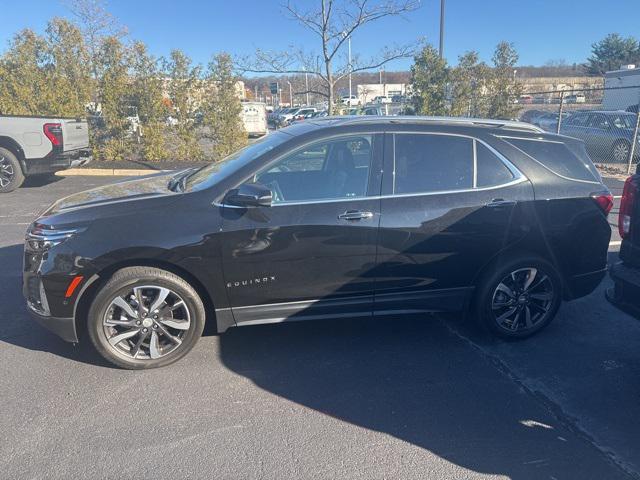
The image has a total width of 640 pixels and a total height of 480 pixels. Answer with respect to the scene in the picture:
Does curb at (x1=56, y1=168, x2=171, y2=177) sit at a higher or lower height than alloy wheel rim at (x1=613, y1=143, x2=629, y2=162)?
lower

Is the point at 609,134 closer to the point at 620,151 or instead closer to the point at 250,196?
the point at 620,151

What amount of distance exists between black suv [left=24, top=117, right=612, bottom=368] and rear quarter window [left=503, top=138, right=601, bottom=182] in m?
0.01

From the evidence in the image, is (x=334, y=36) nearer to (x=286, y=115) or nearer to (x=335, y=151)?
(x=335, y=151)

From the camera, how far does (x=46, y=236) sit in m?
3.47

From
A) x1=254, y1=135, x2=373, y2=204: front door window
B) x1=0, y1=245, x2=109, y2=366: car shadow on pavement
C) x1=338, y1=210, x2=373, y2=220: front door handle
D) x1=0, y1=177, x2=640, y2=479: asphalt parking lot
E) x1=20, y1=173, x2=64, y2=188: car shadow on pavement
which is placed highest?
x1=254, y1=135, x2=373, y2=204: front door window

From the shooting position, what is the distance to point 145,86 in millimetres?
13297

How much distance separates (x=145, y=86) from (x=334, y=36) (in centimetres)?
530

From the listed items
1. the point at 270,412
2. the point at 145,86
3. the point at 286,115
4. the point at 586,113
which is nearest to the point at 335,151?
the point at 270,412

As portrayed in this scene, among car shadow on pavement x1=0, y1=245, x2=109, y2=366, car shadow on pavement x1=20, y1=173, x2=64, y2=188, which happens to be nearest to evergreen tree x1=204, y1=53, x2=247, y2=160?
car shadow on pavement x1=20, y1=173, x2=64, y2=188

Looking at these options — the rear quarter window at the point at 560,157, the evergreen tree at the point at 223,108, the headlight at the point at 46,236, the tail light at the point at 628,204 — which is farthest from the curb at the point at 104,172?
the tail light at the point at 628,204

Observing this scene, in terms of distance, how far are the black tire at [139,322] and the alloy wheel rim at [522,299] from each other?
2357 mm

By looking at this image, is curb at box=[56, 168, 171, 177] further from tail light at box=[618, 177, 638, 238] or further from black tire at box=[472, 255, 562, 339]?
tail light at box=[618, 177, 638, 238]

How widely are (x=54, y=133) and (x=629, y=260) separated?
10114 millimetres

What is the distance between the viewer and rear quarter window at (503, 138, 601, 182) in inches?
162
